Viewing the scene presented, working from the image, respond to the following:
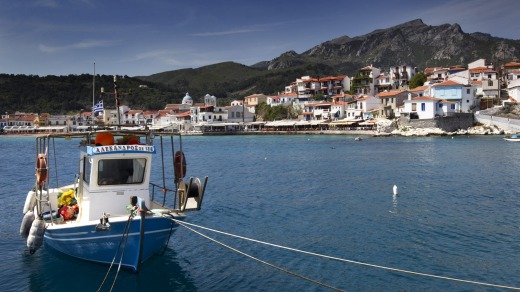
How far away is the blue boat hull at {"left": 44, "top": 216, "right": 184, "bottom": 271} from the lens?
11.9 m

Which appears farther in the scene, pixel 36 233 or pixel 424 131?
pixel 424 131

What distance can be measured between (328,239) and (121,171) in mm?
8073

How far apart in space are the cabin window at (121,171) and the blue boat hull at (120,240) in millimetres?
1473

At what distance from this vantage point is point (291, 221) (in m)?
19.5

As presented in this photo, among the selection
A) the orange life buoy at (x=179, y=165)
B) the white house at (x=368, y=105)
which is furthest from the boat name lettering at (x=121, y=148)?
the white house at (x=368, y=105)

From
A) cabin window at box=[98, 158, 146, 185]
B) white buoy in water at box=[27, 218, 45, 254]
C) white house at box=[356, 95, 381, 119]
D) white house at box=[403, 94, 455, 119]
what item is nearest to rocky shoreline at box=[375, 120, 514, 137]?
white house at box=[403, 94, 455, 119]

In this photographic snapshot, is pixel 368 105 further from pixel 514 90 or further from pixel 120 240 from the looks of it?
pixel 120 240

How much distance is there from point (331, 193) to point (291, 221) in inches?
293

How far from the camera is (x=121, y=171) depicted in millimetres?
13055

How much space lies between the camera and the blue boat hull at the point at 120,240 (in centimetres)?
1190

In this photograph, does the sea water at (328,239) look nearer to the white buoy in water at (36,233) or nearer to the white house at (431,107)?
the white buoy in water at (36,233)

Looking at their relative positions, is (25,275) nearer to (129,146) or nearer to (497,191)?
(129,146)

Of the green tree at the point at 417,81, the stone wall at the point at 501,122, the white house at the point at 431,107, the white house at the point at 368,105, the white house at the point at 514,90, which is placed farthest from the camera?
the green tree at the point at 417,81

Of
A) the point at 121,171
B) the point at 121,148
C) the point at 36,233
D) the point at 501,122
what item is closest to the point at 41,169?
the point at 36,233
